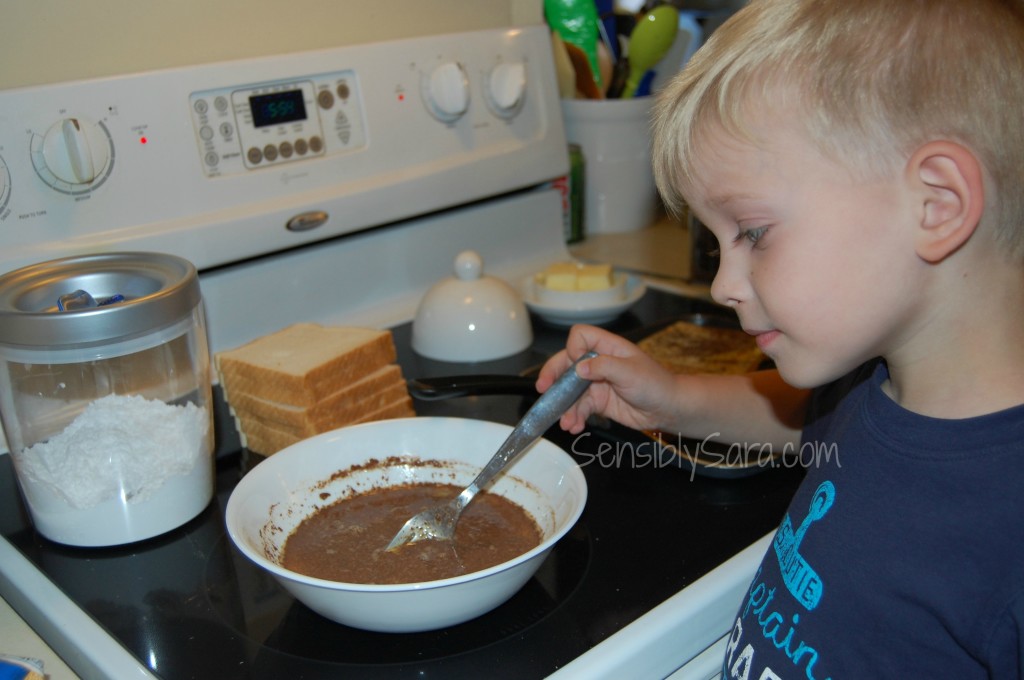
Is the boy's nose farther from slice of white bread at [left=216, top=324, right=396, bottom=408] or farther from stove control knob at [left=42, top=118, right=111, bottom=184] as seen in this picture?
stove control knob at [left=42, top=118, right=111, bottom=184]

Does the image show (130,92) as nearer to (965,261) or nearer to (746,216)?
(746,216)

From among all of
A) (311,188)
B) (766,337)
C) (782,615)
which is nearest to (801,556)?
(782,615)

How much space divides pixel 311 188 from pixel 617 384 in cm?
43

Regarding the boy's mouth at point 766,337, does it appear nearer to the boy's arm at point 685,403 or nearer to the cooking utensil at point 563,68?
the boy's arm at point 685,403

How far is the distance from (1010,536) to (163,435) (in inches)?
24.4

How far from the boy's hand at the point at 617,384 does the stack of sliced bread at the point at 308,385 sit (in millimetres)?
160

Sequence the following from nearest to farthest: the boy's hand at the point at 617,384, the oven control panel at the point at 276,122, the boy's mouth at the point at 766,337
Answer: the boy's mouth at the point at 766,337 → the boy's hand at the point at 617,384 → the oven control panel at the point at 276,122

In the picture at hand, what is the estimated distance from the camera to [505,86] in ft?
3.96

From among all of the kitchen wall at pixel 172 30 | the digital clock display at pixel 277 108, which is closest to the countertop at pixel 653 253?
the kitchen wall at pixel 172 30

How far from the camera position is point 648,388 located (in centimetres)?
89

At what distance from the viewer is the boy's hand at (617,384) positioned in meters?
0.88

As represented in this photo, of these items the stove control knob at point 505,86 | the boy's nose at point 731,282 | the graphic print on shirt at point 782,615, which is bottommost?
the graphic print on shirt at point 782,615

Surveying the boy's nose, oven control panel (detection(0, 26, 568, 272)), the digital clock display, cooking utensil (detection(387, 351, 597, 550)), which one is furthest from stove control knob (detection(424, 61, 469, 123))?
the boy's nose

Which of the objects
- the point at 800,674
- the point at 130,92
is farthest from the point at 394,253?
the point at 800,674
